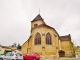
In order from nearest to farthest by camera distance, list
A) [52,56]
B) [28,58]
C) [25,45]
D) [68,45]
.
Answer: [28,58] → [52,56] → [25,45] → [68,45]

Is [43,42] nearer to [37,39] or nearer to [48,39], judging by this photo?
[48,39]

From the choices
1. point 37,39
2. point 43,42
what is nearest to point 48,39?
point 43,42

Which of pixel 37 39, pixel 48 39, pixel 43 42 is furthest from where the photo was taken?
pixel 37 39

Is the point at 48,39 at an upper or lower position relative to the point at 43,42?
upper

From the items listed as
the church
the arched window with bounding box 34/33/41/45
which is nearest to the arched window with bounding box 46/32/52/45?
the church

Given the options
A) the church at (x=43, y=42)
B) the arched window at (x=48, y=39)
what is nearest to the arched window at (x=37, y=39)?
the church at (x=43, y=42)

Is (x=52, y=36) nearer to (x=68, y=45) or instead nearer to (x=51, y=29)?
(x=51, y=29)

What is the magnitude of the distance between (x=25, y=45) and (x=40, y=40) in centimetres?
635

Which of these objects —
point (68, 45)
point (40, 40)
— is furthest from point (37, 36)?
point (68, 45)

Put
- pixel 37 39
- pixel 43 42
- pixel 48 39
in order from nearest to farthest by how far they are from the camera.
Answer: pixel 43 42 < pixel 48 39 < pixel 37 39

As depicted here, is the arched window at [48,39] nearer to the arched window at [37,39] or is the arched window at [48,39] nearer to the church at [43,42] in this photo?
the church at [43,42]

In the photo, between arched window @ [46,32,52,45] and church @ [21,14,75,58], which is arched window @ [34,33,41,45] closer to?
church @ [21,14,75,58]

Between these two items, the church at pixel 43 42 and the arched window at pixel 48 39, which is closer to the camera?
the church at pixel 43 42

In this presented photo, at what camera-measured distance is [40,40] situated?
3512 centimetres
